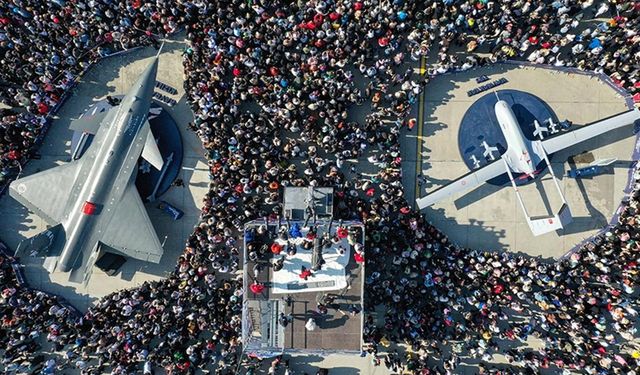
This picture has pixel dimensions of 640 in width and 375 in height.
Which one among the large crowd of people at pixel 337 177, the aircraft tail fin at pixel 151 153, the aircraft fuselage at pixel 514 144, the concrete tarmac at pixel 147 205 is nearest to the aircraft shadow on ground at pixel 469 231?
the large crowd of people at pixel 337 177

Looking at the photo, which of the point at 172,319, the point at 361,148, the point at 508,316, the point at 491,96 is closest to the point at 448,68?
the point at 491,96

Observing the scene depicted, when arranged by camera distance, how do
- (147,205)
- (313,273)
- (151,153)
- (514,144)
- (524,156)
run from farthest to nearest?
(147,205)
(151,153)
(514,144)
(524,156)
(313,273)

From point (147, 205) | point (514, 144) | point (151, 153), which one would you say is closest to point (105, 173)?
point (151, 153)

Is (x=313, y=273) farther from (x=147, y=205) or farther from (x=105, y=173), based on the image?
(x=105, y=173)

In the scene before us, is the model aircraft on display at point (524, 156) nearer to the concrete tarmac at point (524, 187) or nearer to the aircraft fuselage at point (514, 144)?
the aircraft fuselage at point (514, 144)

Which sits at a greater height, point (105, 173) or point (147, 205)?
point (105, 173)

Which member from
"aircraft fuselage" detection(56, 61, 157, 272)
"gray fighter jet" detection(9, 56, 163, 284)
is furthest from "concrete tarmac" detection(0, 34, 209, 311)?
"aircraft fuselage" detection(56, 61, 157, 272)
